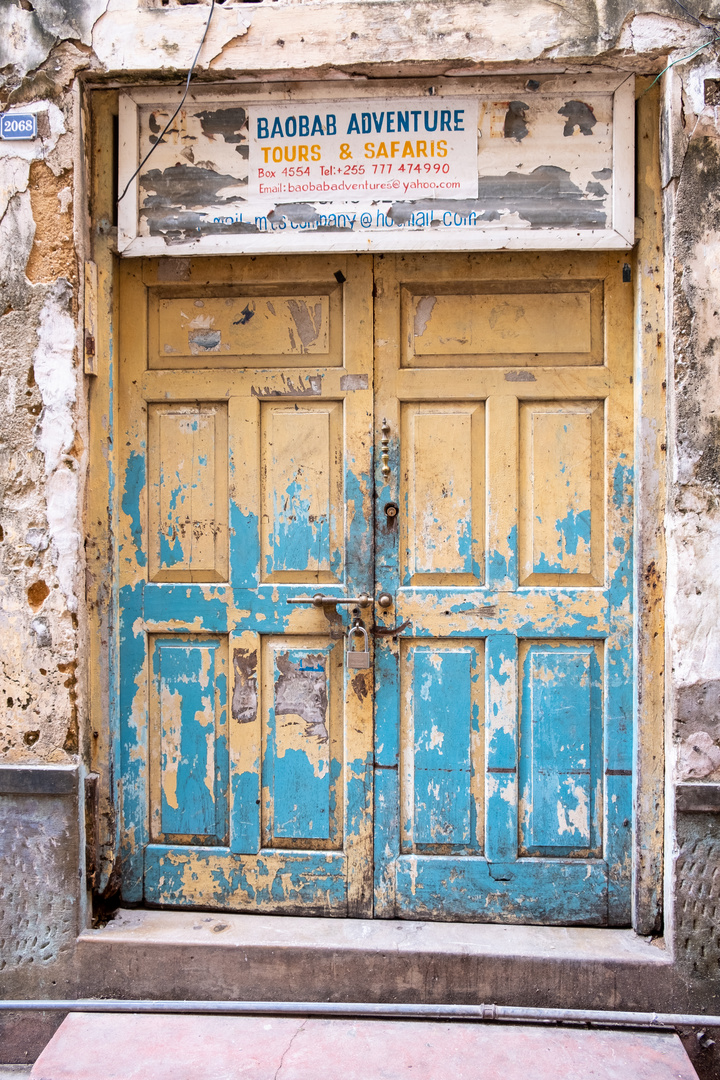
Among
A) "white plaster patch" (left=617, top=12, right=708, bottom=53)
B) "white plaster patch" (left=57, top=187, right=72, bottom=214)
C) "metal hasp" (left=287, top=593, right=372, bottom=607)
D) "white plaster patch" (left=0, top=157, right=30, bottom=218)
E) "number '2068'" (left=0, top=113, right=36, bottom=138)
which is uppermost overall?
"white plaster patch" (left=617, top=12, right=708, bottom=53)

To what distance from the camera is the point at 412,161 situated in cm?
268

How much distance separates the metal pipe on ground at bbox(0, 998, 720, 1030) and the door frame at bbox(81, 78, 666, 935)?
31 centimetres

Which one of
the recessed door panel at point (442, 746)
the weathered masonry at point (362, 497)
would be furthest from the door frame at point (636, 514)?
the recessed door panel at point (442, 746)

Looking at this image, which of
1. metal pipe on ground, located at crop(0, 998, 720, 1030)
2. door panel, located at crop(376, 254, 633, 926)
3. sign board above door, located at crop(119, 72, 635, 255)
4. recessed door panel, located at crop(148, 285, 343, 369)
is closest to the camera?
metal pipe on ground, located at crop(0, 998, 720, 1030)

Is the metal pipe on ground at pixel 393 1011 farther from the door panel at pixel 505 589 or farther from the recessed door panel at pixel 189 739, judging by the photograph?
the recessed door panel at pixel 189 739

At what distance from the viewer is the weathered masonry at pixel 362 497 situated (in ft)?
8.51

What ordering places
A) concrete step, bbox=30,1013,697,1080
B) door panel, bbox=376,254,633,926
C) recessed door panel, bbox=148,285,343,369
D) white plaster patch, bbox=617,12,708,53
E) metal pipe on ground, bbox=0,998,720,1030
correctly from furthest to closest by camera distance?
recessed door panel, bbox=148,285,343,369, door panel, bbox=376,254,633,926, white plaster patch, bbox=617,12,708,53, metal pipe on ground, bbox=0,998,720,1030, concrete step, bbox=30,1013,697,1080

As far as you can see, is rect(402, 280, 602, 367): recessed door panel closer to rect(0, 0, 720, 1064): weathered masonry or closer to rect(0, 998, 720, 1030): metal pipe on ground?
rect(0, 0, 720, 1064): weathered masonry

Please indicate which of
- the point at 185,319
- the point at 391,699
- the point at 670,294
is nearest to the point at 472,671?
the point at 391,699

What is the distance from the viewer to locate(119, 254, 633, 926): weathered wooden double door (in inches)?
109

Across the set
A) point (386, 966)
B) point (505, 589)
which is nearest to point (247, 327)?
point (505, 589)

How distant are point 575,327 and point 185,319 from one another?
150 centimetres

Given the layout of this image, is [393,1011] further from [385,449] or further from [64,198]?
[64,198]

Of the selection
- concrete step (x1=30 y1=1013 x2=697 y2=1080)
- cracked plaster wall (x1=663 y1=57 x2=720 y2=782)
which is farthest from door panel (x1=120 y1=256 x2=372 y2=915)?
cracked plaster wall (x1=663 y1=57 x2=720 y2=782)
